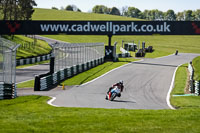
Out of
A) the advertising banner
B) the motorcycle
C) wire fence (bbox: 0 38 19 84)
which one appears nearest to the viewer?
wire fence (bbox: 0 38 19 84)

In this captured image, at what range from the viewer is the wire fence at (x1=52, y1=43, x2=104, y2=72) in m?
30.0

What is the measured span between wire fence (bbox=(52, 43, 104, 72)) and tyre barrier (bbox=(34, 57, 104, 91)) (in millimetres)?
417

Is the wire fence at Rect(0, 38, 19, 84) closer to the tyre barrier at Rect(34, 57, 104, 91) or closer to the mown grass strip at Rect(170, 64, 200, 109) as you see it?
the tyre barrier at Rect(34, 57, 104, 91)

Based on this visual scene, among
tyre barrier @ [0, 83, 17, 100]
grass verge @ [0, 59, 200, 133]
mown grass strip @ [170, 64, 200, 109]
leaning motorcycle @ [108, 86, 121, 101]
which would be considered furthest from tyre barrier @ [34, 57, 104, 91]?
grass verge @ [0, 59, 200, 133]

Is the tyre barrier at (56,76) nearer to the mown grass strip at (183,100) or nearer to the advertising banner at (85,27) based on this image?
the advertising banner at (85,27)

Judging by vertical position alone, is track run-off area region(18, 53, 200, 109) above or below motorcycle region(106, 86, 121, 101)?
below

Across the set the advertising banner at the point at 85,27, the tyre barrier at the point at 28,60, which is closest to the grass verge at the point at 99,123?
the advertising banner at the point at 85,27

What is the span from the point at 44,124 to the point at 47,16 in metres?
135

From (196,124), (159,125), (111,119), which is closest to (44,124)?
(111,119)

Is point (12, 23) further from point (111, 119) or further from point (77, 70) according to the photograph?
point (111, 119)

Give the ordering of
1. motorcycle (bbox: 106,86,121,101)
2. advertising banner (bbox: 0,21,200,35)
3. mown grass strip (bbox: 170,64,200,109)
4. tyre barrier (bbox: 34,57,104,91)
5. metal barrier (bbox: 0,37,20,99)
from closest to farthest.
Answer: metal barrier (bbox: 0,37,20,99)
mown grass strip (bbox: 170,64,200,109)
motorcycle (bbox: 106,86,121,101)
tyre barrier (bbox: 34,57,104,91)
advertising banner (bbox: 0,21,200,35)

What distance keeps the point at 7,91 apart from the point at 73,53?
1560 centimetres

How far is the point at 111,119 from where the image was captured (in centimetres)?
1221

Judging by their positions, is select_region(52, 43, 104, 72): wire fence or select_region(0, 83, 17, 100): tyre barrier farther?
select_region(52, 43, 104, 72): wire fence
